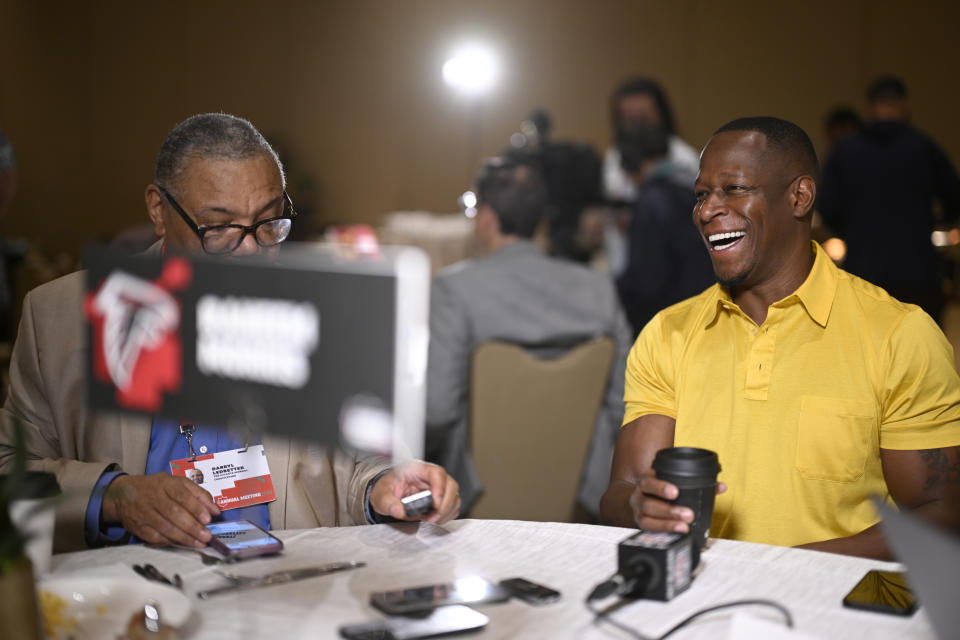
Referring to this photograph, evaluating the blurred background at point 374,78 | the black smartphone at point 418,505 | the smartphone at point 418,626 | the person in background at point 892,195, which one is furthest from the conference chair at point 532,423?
the blurred background at point 374,78

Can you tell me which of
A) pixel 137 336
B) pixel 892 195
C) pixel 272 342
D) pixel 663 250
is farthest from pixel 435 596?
pixel 892 195

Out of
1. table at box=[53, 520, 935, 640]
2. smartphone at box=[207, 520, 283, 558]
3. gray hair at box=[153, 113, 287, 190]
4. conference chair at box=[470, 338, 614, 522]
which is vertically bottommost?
conference chair at box=[470, 338, 614, 522]

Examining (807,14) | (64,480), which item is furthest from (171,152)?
(807,14)

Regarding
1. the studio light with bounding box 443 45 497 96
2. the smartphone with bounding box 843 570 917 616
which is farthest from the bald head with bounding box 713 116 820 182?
the studio light with bounding box 443 45 497 96

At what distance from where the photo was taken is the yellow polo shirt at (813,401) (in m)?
1.59

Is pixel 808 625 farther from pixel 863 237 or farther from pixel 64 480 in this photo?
pixel 863 237

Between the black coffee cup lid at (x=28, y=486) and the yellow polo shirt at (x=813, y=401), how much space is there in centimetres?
111

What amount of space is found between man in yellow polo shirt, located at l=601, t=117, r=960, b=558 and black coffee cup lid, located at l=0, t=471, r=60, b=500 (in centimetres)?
89

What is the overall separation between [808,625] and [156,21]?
11.2 metres

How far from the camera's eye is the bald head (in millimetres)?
1759

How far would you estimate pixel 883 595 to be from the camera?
3.80ft

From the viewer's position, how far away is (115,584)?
1123mm

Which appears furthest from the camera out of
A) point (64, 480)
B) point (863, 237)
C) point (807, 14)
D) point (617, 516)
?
point (807, 14)

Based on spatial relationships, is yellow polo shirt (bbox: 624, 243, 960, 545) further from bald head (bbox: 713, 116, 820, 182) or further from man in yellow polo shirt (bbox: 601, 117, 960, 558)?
bald head (bbox: 713, 116, 820, 182)
